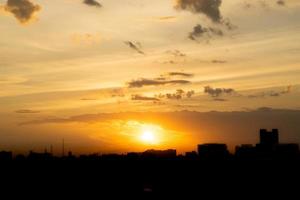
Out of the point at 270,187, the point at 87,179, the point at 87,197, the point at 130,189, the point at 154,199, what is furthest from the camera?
Result: the point at 87,179

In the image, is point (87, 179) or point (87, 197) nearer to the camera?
point (87, 197)

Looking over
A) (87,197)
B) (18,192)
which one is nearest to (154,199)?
(87,197)

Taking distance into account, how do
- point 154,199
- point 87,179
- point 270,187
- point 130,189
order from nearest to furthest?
point 154,199 → point 130,189 → point 270,187 → point 87,179

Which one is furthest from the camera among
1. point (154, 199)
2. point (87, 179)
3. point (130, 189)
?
point (87, 179)

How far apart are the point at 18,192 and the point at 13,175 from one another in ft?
122

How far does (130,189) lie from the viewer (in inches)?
6462

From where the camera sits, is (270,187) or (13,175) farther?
(13,175)

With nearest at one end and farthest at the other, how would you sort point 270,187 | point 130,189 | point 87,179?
point 130,189 < point 270,187 < point 87,179

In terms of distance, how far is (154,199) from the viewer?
425 ft

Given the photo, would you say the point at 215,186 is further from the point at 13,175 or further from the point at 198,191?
the point at 13,175

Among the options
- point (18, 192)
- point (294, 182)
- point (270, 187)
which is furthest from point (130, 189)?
point (294, 182)

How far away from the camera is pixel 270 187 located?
573 ft

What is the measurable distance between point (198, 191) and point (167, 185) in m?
14.2

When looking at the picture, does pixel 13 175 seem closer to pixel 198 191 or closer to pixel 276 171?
pixel 198 191
